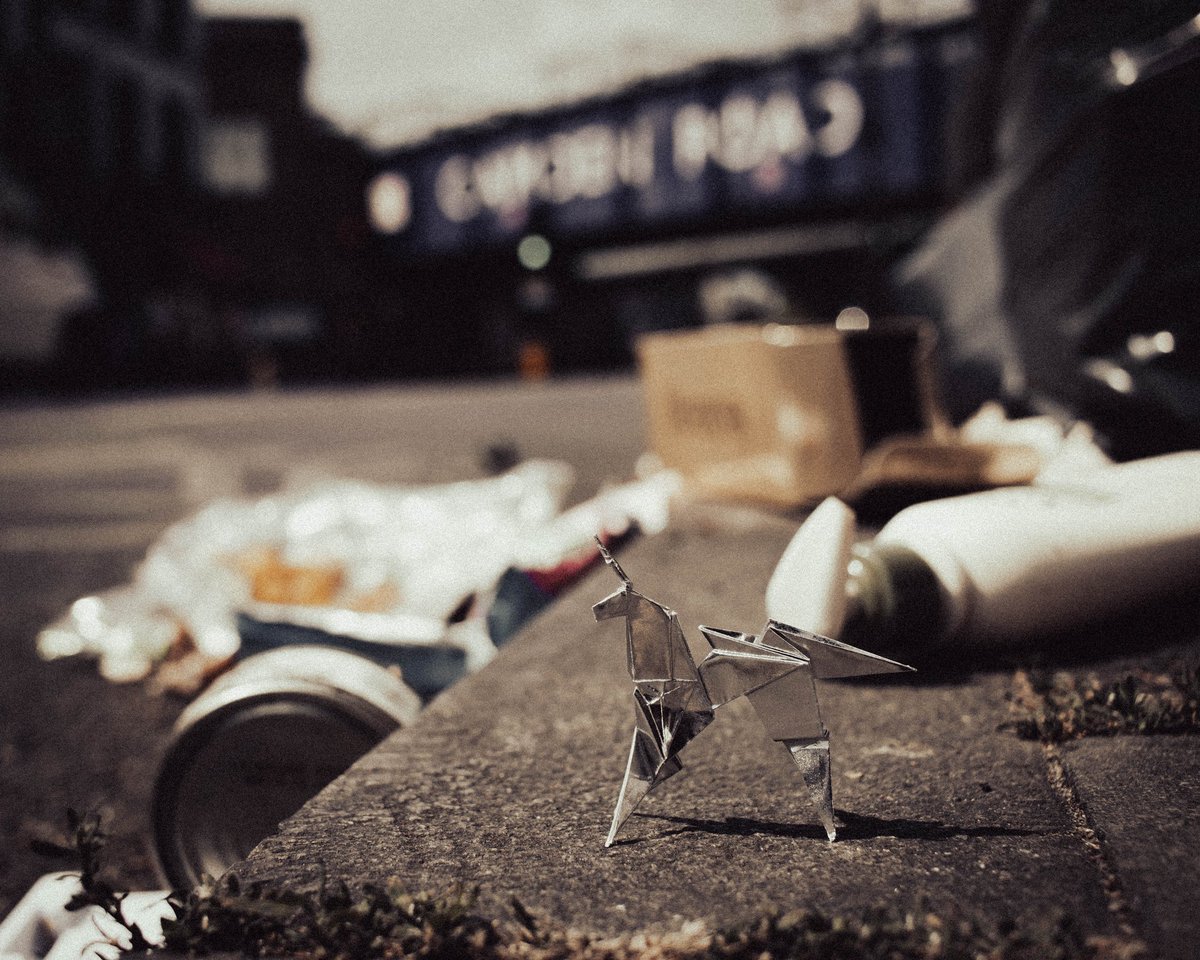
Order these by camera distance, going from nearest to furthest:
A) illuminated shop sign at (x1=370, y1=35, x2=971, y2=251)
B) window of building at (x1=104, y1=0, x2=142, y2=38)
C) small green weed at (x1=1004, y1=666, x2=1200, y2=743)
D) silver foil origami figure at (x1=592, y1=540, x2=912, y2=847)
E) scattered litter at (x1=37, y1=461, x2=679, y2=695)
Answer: silver foil origami figure at (x1=592, y1=540, x2=912, y2=847) < small green weed at (x1=1004, y1=666, x2=1200, y2=743) < scattered litter at (x1=37, y1=461, x2=679, y2=695) < illuminated shop sign at (x1=370, y1=35, x2=971, y2=251) < window of building at (x1=104, y1=0, x2=142, y2=38)

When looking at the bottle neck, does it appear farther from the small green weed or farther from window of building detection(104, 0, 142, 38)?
window of building detection(104, 0, 142, 38)

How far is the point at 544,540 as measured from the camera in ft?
7.05

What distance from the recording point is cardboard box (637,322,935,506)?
2.19 meters

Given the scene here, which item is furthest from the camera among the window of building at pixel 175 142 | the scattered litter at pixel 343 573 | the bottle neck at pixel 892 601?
the window of building at pixel 175 142

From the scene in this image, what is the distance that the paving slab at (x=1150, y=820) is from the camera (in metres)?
0.67

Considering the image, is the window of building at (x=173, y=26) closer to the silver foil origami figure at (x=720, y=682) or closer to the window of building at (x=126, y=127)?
the window of building at (x=126, y=127)

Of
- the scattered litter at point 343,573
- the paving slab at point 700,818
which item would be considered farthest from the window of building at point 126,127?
the paving slab at point 700,818

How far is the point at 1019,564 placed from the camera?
3.88 ft

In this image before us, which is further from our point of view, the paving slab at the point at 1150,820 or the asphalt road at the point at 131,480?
the asphalt road at the point at 131,480

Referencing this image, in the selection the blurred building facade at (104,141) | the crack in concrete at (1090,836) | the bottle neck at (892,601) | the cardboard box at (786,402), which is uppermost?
the blurred building facade at (104,141)

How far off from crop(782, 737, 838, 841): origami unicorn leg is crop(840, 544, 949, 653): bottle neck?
325 mm

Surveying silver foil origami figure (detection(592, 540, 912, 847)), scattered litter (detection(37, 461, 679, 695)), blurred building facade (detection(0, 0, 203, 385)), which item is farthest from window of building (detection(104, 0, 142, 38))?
silver foil origami figure (detection(592, 540, 912, 847))

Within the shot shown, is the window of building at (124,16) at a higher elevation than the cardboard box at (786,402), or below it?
higher

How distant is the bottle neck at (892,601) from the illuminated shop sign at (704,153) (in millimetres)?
15070
